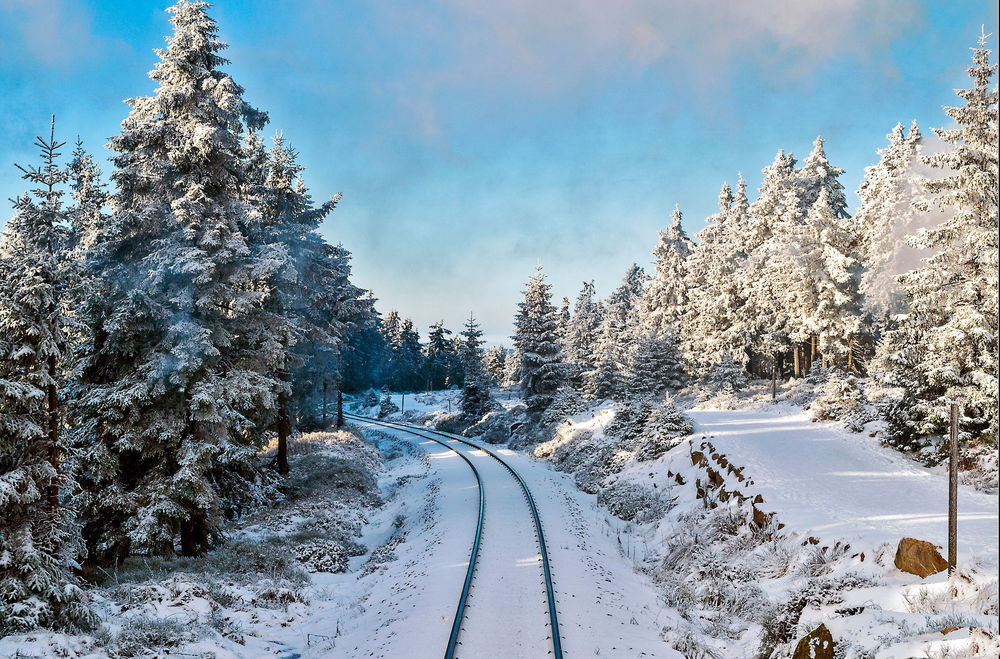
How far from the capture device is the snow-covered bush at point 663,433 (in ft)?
71.4

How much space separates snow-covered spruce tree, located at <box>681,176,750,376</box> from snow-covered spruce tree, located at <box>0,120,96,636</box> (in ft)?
120

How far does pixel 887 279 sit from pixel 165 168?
3112cm

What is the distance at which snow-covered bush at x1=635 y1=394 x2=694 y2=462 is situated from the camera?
856 inches

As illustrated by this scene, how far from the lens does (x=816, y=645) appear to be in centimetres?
703

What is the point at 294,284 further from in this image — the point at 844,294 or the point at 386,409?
the point at 386,409

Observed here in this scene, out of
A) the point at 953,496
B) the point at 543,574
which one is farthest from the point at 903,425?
the point at 543,574

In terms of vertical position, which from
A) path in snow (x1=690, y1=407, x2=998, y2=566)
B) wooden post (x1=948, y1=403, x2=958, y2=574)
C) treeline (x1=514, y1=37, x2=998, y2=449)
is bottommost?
path in snow (x1=690, y1=407, x2=998, y2=566)

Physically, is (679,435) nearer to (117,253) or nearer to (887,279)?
(887,279)

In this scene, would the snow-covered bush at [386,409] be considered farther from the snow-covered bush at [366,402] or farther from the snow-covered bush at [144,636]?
the snow-covered bush at [144,636]

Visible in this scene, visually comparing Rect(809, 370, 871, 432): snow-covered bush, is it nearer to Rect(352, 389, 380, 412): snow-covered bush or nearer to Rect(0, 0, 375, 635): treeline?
Rect(0, 0, 375, 635): treeline

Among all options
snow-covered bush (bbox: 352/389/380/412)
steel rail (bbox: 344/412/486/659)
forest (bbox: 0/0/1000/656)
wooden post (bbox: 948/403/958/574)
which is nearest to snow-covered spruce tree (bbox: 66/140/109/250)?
forest (bbox: 0/0/1000/656)

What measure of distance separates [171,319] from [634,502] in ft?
50.4

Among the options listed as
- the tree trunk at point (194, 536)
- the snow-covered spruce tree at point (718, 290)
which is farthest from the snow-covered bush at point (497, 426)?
the tree trunk at point (194, 536)

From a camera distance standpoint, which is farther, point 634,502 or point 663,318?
point 663,318
